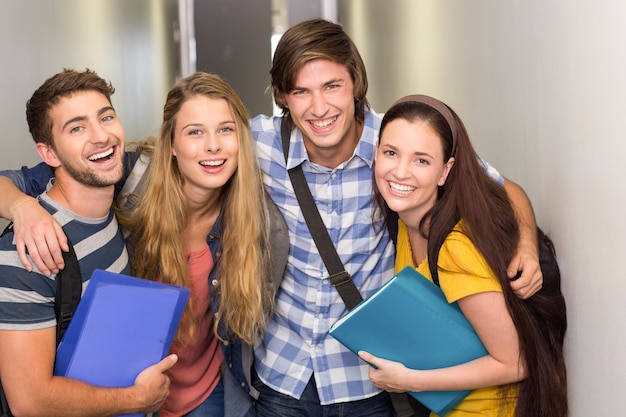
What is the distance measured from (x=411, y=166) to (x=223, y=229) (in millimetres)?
741

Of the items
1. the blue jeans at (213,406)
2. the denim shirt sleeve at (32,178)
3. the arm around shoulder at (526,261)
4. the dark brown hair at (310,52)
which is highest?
the dark brown hair at (310,52)

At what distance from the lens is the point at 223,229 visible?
96.2 inches

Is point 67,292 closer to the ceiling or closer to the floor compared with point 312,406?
closer to the ceiling

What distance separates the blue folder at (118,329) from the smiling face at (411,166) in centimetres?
68

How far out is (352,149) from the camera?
2.48m

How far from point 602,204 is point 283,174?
3.78ft

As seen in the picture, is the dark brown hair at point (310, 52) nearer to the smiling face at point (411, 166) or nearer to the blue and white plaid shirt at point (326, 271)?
the blue and white plaid shirt at point (326, 271)

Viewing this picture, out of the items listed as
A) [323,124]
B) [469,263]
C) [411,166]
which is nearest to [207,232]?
[323,124]

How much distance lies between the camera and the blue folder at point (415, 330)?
6.38ft

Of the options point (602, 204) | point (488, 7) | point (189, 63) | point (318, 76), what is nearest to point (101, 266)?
point (318, 76)

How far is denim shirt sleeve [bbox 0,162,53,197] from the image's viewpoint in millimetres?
2230

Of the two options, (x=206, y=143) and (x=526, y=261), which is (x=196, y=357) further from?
(x=526, y=261)

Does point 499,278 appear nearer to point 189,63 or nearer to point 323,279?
point 323,279

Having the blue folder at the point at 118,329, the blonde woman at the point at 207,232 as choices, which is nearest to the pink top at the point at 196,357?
the blonde woman at the point at 207,232
